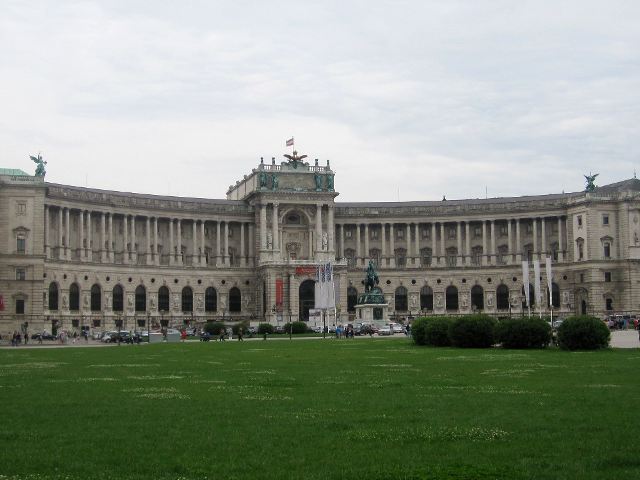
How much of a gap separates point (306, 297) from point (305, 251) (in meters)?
9.47

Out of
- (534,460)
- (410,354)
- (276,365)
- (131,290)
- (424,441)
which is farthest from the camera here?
(131,290)

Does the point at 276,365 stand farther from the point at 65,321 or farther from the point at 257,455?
the point at 65,321

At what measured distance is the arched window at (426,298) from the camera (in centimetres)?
16350

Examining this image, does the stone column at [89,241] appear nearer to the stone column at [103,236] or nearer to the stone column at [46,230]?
the stone column at [103,236]

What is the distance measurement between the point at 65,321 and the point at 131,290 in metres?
14.1

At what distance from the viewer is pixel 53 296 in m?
135

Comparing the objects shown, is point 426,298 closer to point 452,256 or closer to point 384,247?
point 452,256

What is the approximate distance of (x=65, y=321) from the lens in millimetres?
135375

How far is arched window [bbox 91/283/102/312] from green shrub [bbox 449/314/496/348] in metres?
83.4

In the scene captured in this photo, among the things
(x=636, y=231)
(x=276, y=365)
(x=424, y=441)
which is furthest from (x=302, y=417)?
(x=636, y=231)

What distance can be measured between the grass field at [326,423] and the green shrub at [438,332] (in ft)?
87.9

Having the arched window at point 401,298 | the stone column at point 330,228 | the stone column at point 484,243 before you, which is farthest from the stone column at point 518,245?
the stone column at point 330,228

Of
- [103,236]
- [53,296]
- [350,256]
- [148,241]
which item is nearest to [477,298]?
[350,256]

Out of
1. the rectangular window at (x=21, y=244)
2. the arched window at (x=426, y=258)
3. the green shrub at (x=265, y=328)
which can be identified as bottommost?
the green shrub at (x=265, y=328)
